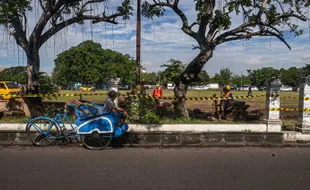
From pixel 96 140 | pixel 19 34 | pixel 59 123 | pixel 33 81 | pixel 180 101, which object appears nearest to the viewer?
pixel 96 140

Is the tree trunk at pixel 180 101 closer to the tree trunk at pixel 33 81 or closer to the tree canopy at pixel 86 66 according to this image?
the tree trunk at pixel 33 81

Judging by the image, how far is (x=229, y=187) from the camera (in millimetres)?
4496

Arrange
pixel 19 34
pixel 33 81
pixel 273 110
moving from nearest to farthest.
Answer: pixel 273 110
pixel 19 34
pixel 33 81

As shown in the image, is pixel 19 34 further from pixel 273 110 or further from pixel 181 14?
pixel 273 110

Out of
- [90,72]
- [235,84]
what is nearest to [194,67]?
[90,72]

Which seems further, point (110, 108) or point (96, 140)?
point (96, 140)

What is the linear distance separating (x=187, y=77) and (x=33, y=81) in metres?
5.15

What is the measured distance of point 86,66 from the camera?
63.2m

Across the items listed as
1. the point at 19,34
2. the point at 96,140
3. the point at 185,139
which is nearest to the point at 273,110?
the point at 185,139

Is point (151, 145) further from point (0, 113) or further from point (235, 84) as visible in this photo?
point (235, 84)

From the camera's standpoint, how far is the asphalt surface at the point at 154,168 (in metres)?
4.59

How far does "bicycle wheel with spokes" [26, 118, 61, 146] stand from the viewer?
731 cm

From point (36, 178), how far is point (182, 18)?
6.84m

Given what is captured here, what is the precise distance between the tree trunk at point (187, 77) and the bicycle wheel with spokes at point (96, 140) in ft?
11.2
